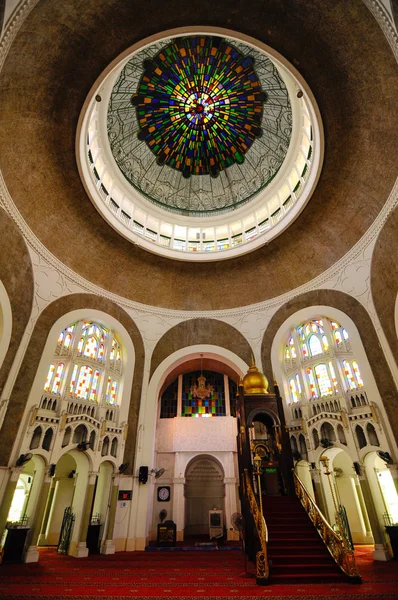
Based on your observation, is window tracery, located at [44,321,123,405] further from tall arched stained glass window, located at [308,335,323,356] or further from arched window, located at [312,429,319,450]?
tall arched stained glass window, located at [308,335,323,356]

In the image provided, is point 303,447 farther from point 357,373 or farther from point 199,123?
point 199,123

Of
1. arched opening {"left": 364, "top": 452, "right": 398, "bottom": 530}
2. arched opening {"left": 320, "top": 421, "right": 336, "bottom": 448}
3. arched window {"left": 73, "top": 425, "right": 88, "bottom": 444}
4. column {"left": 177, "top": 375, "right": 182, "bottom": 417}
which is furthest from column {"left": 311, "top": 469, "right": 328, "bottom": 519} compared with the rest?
arched window {"left": 73, "top": 425, "right": 88, "bottom": 444}

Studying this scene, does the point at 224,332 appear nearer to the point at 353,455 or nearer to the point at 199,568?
the point at 353,455

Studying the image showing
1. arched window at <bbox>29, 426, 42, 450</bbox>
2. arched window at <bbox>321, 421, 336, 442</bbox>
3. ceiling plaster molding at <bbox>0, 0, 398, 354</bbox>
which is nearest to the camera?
ceiling plaster molding at <bbox>0, 0, 398, 354</bbox>

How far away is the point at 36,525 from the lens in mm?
10445

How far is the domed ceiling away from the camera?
31.6 ft

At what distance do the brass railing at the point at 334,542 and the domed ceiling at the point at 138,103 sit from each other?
10.1m

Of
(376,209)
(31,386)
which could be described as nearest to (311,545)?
(31,386)

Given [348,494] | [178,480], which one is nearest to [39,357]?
[178,480]

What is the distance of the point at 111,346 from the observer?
628 inches

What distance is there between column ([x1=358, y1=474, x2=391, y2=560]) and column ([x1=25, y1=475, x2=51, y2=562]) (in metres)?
11.1

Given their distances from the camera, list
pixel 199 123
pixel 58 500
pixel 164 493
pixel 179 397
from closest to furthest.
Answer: pixel 58 500 < pixel 164 493 < pixel 199 123 < pixel 179 397

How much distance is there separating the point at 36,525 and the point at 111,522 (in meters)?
3.05

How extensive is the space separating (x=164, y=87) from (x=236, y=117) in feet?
13.9
